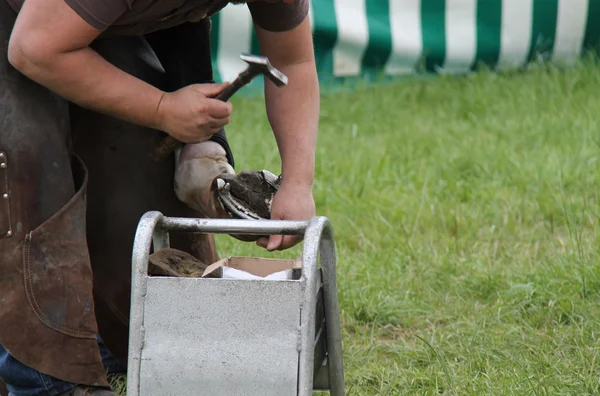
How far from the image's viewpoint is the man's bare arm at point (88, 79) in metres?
1.96

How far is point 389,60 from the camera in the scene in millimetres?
6215

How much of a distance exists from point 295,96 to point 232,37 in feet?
12.8

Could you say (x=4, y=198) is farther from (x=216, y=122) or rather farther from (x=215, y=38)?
(x=215, y=38)

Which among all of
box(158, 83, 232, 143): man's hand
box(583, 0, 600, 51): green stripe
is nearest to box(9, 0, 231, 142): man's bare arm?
box(158, 83, 232, 143): man's hand

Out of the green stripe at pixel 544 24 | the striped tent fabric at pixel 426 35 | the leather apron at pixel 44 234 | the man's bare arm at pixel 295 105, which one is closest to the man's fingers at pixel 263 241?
the man's bare arm at pixel 295 105

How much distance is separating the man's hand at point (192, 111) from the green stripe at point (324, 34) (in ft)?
13.3

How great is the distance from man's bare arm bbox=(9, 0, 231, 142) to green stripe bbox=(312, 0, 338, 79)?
4070mm

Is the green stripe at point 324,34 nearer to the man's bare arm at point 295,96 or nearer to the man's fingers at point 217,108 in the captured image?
the man's bare arm at point 295,96

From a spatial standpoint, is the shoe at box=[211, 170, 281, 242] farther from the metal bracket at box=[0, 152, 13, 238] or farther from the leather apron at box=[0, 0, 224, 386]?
the metal bracket at box=[0, 152, 13, 238]

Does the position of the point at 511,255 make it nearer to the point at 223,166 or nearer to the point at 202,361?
the point at 223,166

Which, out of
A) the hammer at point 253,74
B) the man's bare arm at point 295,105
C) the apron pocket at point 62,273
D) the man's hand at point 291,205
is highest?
the hammer at point 253,74

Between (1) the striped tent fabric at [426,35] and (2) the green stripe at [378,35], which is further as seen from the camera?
(2) the green stripe at [378,35]

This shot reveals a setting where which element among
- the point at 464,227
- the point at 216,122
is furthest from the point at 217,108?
the point at 464,227

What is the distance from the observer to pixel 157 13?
2139 mm
